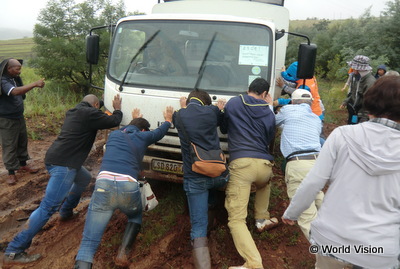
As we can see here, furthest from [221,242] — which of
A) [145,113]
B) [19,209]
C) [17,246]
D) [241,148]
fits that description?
[19,209]

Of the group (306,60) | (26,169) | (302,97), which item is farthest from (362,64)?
(26,169)

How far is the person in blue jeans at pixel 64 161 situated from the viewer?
3287 millimetres

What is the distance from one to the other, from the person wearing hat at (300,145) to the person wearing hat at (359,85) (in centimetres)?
311

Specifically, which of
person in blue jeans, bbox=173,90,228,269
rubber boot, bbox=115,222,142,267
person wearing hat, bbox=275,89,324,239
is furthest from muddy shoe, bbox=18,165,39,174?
person wearing hat, bbox=275,89,324,239

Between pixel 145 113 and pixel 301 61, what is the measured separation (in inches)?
78.9

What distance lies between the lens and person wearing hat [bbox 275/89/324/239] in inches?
127

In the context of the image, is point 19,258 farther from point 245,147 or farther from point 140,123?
point 245,147

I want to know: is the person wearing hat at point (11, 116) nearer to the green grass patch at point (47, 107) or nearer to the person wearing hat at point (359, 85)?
the green grass patch at point (47, 107)

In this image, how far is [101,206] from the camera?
3.05m

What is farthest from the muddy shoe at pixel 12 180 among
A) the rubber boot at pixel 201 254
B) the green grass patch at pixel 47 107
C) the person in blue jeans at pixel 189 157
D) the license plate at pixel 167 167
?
the rubber boot at pixel 201 254

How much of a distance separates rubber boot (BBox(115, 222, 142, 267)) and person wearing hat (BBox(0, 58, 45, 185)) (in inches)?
106

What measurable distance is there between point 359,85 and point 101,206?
5.40 metres

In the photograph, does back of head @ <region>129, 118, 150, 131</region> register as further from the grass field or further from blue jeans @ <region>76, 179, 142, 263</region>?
the grass field

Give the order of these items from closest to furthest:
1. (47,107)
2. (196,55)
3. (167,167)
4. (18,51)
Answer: (167,167) → (196,55) → (47,107) → (18,51)
